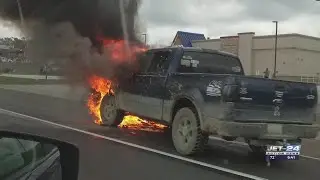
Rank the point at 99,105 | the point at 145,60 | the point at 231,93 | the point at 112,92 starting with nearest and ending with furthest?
the point at 231,93
the point at 145,60
the point at 112,92
the point at 99,105

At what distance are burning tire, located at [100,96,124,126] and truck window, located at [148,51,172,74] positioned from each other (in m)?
1.77

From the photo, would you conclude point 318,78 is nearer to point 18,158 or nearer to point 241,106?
point 241,106

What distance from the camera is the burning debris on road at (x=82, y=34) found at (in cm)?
1296

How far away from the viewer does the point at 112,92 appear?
12703 millimetres

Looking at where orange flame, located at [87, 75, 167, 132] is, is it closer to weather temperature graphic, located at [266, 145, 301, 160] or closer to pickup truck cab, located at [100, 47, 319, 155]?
pickup truck cab, located at [100, 47, 319, 155]

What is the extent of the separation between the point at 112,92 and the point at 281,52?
5845cm

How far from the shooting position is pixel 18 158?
9.49ft

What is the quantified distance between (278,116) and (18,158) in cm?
648

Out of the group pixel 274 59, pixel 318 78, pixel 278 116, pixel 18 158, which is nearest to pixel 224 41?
pixel 274 59

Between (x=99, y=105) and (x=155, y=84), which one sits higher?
(x=155, y=84)

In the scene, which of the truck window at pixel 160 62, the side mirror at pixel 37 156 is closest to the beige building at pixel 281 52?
the truck window at pixel 160 62

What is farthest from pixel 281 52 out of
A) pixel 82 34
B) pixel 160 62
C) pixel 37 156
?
pixel 37 156

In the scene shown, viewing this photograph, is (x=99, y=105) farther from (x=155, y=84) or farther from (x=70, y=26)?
(x=155, y=84)

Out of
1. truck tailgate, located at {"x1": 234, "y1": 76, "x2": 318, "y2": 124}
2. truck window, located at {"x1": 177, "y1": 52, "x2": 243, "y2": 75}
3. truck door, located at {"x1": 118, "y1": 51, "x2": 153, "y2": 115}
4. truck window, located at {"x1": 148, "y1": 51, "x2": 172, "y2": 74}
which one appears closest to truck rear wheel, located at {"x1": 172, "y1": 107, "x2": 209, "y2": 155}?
truck tailgate, located at {"x1": 234, "y1": 76, "x2": 318, "y2": 124}
